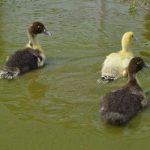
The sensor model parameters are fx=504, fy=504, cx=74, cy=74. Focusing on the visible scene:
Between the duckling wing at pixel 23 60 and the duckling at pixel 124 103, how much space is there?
77.4 inches

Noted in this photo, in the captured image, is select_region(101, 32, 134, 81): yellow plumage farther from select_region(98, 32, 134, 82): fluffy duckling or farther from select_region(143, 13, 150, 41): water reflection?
select_region(143, 13, 150, 41): water reflection

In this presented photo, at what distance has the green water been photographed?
6121 millimetres

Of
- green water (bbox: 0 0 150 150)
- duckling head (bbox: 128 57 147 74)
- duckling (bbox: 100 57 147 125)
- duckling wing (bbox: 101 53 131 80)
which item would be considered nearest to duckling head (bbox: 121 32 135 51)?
duckling wing (bbox: 101 53 131 80)

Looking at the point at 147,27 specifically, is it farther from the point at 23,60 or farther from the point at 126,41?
the point at 23,60

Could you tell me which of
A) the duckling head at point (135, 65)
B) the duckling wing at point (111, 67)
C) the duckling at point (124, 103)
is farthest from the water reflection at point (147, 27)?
the duckling at point (124, 103)

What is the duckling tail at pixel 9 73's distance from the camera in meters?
8.05

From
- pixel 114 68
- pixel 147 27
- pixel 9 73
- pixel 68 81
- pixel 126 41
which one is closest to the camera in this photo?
pixel 68 81

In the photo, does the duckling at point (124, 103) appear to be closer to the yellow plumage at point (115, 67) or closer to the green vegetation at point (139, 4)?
the yellow plumage at point (115, 67)

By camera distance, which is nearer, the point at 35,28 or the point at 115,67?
the point at 115,67

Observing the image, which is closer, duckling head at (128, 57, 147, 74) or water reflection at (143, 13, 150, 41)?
duckling head at (128, 57, 147, 74)

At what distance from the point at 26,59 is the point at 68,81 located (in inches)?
37.4

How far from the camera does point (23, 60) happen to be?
8.41m

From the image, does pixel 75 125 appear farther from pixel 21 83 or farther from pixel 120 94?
pixel 21 83

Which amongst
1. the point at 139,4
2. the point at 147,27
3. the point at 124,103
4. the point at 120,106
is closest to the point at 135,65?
the point at 124,103
